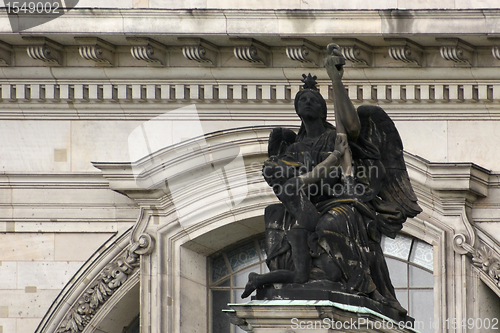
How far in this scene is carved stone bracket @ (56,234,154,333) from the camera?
16.3 meters

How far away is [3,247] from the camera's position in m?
16.6

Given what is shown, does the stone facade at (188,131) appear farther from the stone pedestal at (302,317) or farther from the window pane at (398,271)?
the stone pedestal at (302,317)

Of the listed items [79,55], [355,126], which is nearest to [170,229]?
[79,55]

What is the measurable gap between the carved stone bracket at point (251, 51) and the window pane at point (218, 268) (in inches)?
91.0

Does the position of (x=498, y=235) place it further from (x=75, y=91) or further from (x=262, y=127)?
(x=75, y=91)

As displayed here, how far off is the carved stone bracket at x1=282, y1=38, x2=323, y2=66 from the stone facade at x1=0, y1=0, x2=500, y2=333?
3cm

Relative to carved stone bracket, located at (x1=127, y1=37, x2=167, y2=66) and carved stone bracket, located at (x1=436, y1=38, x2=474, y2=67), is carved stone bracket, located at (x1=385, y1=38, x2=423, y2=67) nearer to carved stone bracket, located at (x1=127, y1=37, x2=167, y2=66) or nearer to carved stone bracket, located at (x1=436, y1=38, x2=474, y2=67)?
carved stone bracket, located at (x1=436, y1=38, x2=474, y2=67)

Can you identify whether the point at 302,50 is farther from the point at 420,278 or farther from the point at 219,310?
the point at 219,310

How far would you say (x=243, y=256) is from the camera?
Result: 55.7 ft

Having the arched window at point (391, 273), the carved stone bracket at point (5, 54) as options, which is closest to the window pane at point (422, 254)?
the arched window at point (391, 273)

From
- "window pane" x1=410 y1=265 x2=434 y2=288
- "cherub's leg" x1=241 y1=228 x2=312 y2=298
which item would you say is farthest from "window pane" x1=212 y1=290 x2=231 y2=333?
"cherub's leg" x1=241 y1=228 x2=312 y2=298

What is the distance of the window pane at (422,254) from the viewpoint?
642 inches

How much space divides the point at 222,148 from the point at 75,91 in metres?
1.81

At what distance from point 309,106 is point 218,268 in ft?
21.7
